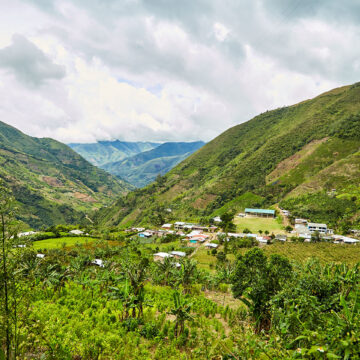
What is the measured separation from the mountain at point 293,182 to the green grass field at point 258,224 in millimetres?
11995

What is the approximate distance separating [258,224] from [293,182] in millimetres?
48773

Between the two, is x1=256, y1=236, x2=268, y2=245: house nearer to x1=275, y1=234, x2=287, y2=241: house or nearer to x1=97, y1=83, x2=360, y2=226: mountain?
x1=275, y1=234, x2=287, y2=241: house

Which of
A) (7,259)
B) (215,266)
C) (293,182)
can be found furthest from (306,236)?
(7,259)

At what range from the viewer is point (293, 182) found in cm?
12138

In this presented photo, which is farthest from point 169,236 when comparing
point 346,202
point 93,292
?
point 346,202

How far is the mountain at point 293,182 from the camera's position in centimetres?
9444

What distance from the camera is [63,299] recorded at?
2439cm

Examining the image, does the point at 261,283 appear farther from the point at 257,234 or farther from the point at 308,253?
the point at 257,234

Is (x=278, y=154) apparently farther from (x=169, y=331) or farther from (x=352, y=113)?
(x=169, y=331)

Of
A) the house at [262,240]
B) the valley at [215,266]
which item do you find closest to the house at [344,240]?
the valley at [215,266]

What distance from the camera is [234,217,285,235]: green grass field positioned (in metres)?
82.2

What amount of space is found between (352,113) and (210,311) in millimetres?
187012

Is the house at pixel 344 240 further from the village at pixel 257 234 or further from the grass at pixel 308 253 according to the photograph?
the grass at pixel 308 253

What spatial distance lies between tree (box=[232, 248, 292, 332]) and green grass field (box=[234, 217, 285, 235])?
6162 centimetres
